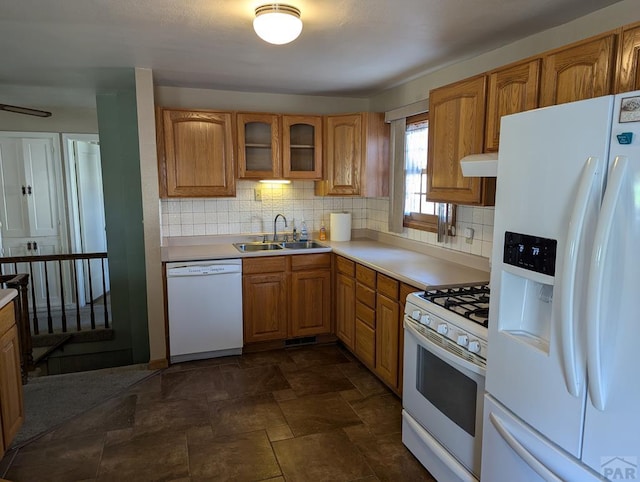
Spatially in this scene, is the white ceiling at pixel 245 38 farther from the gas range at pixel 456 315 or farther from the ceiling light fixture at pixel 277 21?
the gas range at pixel 456 315

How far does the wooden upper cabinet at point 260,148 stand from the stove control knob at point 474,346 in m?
2.58

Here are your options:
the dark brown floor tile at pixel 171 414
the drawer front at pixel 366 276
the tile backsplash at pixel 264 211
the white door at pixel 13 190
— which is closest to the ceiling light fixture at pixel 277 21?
the drawer front at pixel 366 276

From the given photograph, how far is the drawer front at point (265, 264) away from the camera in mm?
3719

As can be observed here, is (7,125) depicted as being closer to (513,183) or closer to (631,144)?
(513,183)

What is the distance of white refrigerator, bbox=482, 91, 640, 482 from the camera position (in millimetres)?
1202

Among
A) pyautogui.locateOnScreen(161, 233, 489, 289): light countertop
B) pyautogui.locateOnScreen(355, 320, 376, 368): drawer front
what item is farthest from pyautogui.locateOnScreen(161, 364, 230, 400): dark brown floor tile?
pyautogui.locateOnScreen(355, 320, 376, 368): drawer front

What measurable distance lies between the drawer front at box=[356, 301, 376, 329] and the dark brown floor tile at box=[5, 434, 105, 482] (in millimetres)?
1887

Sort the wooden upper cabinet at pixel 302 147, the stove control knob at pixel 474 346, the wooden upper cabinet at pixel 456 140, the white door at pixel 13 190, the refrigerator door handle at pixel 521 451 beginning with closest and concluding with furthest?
the refrigerator door handle at pixel 521 451 < the stove control knob at pixel 474 346 < the wooden upper cabinet at pixel 456 140 < the wooden upper cabinet at pixel 302 147 < the white door at pixel 13 190

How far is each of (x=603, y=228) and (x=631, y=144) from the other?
9.4 inches

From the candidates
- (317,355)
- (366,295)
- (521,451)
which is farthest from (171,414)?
(521,451)

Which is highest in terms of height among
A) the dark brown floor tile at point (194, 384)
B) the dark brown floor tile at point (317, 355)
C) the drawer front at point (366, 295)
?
the drawer front at point (366, 295)

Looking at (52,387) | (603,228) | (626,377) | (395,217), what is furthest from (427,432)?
(52,387)

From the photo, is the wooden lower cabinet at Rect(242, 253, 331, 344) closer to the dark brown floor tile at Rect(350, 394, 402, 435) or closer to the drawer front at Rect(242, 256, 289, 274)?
the drawer front at Rect(242, 256, 289, 274)

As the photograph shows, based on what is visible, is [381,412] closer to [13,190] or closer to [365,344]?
[365,344]
